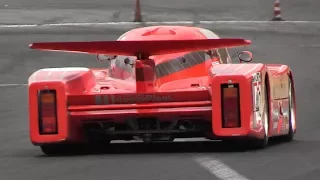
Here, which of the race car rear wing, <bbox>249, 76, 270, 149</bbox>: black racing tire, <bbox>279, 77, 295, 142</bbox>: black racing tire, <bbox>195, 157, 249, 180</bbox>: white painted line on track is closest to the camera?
<bbox>195, 157, 249, 180</bbox>: white painted line on track

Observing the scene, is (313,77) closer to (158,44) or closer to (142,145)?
(142,145)

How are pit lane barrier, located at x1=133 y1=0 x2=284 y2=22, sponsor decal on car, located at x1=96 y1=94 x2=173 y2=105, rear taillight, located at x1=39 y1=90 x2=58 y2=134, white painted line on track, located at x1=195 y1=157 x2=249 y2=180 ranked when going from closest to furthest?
white painted line on track, located at x1=195 y1=157 x2=249 y2=180 → sponsor decal on car, located at x1=96 y1=94 x2=173 y2=105 → rear taillight, located at x1=39 y1=90 x2=58 y2=134 → pit lane barrier, located at x1=133 y1=0 x2=284 y2=22

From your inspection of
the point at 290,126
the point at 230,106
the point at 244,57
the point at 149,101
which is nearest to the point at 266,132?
the point at 230,106

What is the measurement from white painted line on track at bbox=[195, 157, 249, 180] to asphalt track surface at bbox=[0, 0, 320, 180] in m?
0.06

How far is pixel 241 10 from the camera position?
41281 mm

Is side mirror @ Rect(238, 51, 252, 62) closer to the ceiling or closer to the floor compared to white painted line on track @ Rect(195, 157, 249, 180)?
closer to the ceiling

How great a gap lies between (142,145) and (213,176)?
4.36 m

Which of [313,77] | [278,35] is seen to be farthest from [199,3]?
[313,77]

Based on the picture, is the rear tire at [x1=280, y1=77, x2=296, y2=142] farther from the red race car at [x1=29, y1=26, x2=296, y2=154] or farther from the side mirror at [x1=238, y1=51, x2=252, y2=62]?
the red race car at [x1=29, y1=26, x2=296, y2=154]

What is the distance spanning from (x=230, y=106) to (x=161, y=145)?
6.68 ft

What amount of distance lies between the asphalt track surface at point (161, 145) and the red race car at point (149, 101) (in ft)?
0.83

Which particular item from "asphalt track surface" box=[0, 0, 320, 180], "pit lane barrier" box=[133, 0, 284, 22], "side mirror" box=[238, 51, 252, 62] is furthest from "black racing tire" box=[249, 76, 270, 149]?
"pit lane barrier" box=[133, 0, 284, 22]

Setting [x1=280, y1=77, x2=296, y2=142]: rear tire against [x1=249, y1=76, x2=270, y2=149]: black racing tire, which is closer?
[x1=249, y1=76, x2=270, y2=149]: black racing tire

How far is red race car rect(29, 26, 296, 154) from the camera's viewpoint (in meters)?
13.0
